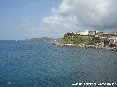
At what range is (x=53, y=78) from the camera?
81.1 meters

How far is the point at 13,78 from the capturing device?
3209 inches

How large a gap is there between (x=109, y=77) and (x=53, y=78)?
16783 millimetres

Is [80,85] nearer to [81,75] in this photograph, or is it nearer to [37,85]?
[37,85]

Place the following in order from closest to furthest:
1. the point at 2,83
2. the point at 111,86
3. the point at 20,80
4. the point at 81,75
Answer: the point at 111,86 → the point at 2,83 → the point at 20,80 → the point at 81,75

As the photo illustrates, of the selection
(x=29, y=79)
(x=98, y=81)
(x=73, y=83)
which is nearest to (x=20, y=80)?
(x=29, y=79)

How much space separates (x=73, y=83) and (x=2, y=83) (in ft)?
61.8

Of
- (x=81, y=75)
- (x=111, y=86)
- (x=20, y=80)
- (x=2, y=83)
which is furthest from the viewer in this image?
(x=81, y=75)

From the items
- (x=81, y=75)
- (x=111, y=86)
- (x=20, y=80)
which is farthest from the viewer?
(x=81, y=75)

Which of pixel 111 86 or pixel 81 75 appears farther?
pixel 81 75

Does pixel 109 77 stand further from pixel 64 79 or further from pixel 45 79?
pixel 45 79

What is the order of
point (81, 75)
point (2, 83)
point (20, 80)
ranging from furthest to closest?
1. point (81, 75)
2. point (20, 80)
3. point (2, 83)

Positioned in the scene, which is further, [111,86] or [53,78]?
[53,78]

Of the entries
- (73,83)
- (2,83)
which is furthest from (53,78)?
(2,83)

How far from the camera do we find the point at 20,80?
77875 millimetres
